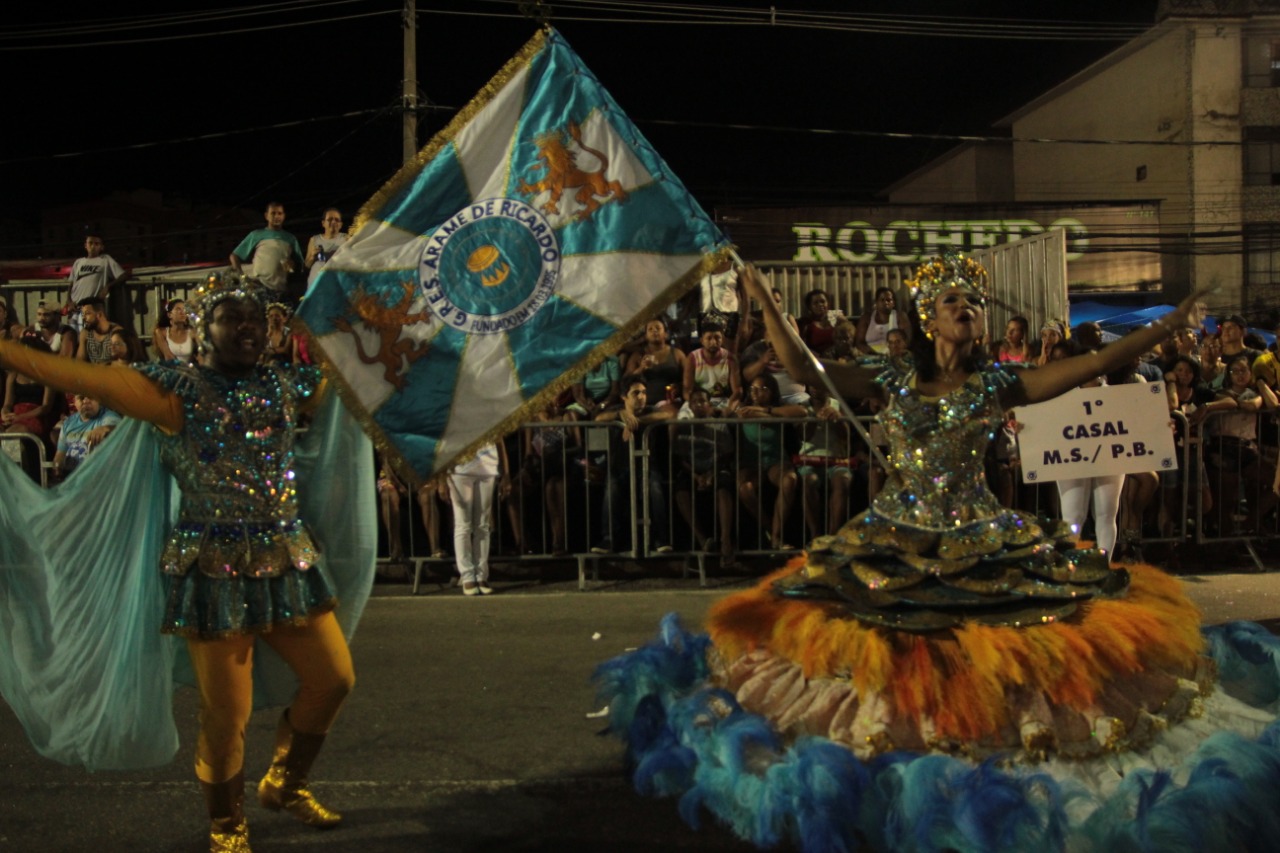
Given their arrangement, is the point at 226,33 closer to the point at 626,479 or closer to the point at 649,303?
the point at 626,479

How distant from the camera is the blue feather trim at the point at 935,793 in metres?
3.13

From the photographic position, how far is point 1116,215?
31.4 meters

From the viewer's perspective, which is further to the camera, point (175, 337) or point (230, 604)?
point (175, 337)

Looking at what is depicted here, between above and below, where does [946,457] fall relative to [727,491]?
above

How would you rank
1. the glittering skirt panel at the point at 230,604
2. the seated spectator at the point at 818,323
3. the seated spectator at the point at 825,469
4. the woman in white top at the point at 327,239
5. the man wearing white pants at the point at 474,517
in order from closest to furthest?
1. the glittering skirt panel at the point at 230,604
2. the man wearing white pants at the point at 474,517
3. the seated spectator at the point at 825,469
4. the woman in white top at the point at 327,239
5. the seated spectator at the point at 818,323

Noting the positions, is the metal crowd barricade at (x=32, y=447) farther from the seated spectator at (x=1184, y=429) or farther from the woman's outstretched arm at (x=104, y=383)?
the seated spectator at (x=1184, y=429)

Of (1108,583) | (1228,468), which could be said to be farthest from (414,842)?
(1228,468)

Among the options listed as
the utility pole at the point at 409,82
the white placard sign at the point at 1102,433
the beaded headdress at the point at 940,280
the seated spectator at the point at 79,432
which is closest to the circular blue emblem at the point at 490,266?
the beaded headdress at the point at 940,280

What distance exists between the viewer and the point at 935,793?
3.32 meters

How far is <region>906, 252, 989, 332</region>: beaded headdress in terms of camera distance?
13.7 feet

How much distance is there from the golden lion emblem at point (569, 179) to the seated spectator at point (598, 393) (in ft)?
16.5

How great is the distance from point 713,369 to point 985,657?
632 cm

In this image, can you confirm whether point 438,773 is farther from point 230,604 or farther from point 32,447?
point 32,447

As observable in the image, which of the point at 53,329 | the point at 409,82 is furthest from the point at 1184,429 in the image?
the point at 409,82
